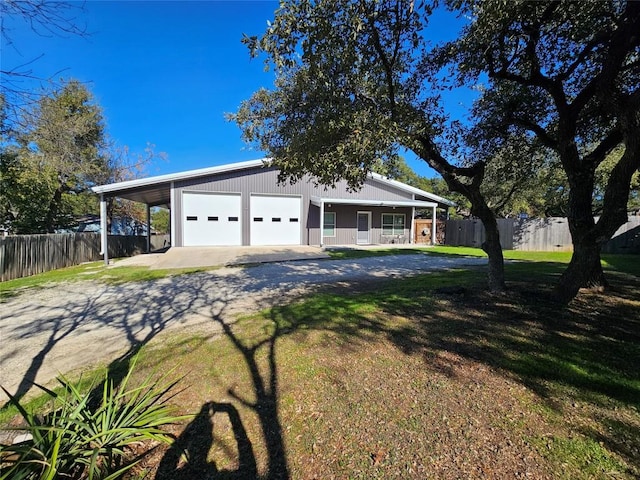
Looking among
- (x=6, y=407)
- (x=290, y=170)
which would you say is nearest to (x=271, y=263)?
(x=290, y=170)

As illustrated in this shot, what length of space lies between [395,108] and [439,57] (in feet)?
5.99

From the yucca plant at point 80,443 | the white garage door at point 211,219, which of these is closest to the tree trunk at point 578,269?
the yucca plant at point 80,443

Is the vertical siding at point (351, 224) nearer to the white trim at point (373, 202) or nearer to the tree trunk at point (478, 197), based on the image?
the white trim at point (373, 202)

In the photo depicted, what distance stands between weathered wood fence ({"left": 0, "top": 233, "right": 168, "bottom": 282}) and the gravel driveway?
120 inches

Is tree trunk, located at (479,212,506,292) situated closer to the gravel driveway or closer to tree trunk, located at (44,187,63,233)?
the gravel driveway

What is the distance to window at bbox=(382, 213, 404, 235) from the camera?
68.7 feet

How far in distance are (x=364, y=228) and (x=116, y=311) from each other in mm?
16375

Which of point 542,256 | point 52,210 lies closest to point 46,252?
point 52,210

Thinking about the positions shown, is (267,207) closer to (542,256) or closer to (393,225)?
(393,225)

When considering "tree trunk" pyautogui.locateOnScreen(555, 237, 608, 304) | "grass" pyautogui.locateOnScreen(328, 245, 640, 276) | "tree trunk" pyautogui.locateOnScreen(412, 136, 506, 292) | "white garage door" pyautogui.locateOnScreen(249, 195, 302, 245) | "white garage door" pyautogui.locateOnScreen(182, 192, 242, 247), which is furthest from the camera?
"white garage door" pyautogui.locateOnScreen(249, 195, 302, 245)

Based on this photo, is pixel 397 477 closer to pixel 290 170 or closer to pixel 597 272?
pixel 290 170

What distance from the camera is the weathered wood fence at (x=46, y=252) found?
9.57 meters

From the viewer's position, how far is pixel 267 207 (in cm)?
1759

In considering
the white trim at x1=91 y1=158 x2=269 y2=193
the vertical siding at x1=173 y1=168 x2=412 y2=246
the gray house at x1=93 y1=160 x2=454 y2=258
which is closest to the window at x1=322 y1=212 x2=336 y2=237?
the gray house at x1=93 y1=160 x2=454 y2=258
